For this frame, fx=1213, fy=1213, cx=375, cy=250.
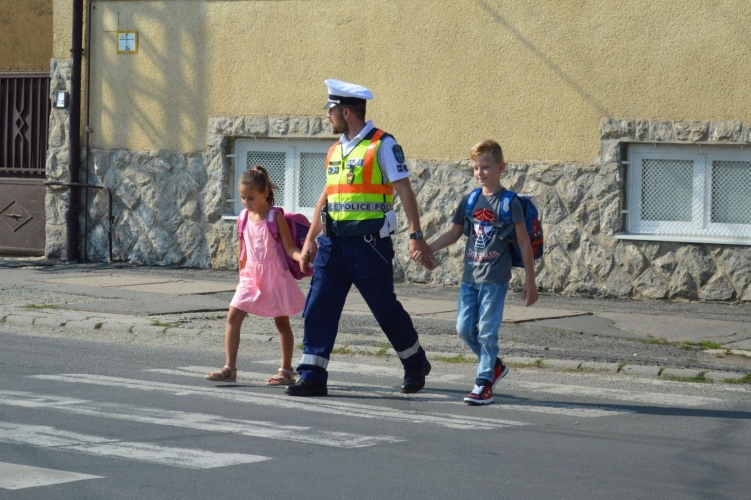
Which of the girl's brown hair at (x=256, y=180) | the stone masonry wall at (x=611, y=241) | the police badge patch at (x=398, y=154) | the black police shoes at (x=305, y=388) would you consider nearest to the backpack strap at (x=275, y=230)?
the girl's brown hair at (x=256, y=180)

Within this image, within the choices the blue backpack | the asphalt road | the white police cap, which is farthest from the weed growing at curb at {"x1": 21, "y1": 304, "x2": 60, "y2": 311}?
the blue backpack

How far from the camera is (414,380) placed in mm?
7734

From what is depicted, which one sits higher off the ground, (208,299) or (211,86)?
(211,86)

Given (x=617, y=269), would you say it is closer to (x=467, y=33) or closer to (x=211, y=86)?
(x=467, y=33)

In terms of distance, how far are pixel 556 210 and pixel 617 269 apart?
0.93 m

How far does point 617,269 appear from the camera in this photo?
12898 mm

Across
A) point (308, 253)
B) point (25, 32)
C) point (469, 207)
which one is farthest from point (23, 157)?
point (469, 207)

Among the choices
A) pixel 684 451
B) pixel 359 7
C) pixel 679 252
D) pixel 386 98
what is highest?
pixel 359 7

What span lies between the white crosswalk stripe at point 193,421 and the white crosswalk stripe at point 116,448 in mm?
485

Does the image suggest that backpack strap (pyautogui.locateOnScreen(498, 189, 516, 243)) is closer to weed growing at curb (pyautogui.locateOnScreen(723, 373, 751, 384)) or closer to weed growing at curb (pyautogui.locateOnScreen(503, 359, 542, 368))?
weed growing at curb (pyautogui.locateOnScreen(503, 359, 542, 368))

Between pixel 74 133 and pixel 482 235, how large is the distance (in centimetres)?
1003

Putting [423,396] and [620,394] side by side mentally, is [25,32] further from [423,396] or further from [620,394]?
[620,394]

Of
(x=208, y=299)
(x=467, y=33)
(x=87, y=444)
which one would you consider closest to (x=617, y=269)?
(x=467, y=33)

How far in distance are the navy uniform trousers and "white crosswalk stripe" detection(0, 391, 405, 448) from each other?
1029 millimetres
